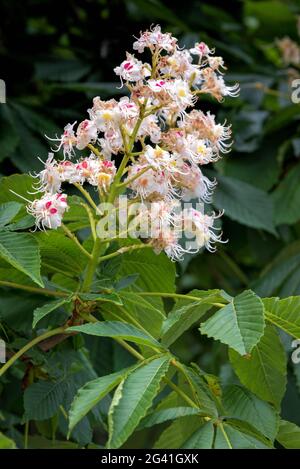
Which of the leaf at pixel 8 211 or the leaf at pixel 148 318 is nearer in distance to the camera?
the leaf at pixel 8 211

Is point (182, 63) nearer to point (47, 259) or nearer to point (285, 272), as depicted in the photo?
point (47, 259)

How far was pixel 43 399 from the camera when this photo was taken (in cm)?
147

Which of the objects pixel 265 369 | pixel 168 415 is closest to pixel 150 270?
pixel 265 369

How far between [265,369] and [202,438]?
0.80 ft

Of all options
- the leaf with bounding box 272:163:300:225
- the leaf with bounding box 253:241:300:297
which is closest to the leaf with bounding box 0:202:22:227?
the leaf with bounding box 253:241:300:297

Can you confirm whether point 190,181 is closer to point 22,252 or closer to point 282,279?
point 22,252

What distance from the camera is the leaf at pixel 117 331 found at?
1164 mm

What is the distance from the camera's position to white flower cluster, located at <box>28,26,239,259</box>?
1.29m

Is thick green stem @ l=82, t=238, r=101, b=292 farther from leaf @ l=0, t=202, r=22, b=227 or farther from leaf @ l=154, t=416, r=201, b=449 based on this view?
leaf @ l=154, t=416, r=201, b=449

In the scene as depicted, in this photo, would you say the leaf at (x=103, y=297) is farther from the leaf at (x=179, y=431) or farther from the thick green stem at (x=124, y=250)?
the leaf at (x=179, y=431)

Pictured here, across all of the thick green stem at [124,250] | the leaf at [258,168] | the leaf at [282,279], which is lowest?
the leaf at [282,279]

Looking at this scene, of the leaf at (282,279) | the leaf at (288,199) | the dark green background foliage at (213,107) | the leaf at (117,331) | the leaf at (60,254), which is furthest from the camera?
the leaf at (288,199)

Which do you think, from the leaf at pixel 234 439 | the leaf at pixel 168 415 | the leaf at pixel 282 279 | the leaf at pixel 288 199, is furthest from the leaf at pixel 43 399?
the leaf at pixel 288 199

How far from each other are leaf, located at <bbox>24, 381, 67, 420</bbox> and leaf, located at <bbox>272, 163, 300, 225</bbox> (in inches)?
39.3
